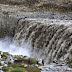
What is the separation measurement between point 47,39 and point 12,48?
719 centimetres

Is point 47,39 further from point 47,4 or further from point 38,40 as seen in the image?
point 47,4

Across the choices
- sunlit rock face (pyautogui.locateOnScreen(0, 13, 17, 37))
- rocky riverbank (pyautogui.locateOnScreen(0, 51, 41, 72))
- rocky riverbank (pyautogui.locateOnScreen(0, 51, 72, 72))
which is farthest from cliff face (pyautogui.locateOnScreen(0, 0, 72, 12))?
rocky riverbank (pyautogui.locateOnScreen(0, 51, 72, 72))

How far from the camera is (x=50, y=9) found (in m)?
39.5

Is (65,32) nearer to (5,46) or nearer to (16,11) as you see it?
(5,46)

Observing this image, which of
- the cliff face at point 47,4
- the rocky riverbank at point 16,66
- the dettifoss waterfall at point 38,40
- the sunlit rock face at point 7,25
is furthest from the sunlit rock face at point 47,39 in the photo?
the cliff face at point 47,4

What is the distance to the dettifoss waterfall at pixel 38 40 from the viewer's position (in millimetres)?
18594

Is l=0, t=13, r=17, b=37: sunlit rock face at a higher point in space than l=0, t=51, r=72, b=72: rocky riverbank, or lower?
higher

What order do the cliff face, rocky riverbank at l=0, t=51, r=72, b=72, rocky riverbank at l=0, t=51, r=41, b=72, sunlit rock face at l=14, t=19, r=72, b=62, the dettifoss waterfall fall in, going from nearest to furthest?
rocky riverbank at l=0, t=51, r=41, b=72
rocky riverbank at l=0, t=51, r=72, b=72
sunlit rock face at l=14, t=19, r=72, b=62
the dettifoss waterfall
the cliff face

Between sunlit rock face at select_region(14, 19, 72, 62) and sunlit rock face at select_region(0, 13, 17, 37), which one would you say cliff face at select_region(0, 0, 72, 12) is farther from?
sunlit rock face at select_region(14, 19, 72, 62)

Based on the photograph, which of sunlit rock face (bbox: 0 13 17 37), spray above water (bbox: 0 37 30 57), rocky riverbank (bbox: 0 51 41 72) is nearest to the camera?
rocky riverbank (bbox: 0 51 41 72)

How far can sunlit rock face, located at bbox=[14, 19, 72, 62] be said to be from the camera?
18297 millimetres

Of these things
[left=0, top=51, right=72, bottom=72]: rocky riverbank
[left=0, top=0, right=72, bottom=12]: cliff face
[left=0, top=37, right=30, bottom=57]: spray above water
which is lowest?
[left=0, top=37, right=30, bottom=57]: spray above water

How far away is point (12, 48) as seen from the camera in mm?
27969

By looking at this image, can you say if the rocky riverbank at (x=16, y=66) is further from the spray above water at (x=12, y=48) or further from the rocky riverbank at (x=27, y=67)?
the spray above water at (x=12, y=48)
